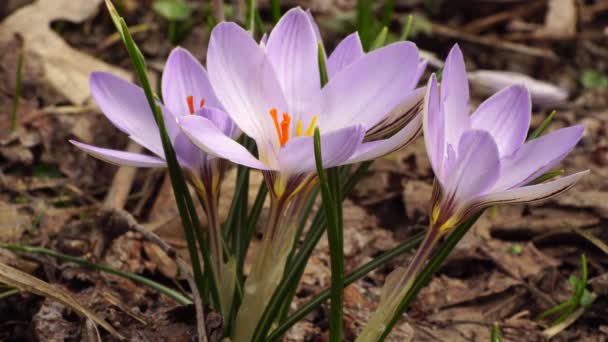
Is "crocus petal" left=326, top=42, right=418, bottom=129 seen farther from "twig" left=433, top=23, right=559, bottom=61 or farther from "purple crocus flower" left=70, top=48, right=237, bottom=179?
"twig" left=433, top=23, right=559, bottom=61

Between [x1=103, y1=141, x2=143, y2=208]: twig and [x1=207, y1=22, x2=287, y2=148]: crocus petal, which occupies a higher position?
[x1=207, y1=22, x2=287, y2=148]: crocus petal

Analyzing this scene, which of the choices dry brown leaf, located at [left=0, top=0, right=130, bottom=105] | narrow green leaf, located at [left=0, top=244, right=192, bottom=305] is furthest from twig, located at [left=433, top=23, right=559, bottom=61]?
narrow green leaf, located at [left=0, top=244, right=192, bottom=305]

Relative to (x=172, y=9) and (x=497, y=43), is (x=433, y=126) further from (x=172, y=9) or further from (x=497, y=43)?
(x=497, y=43)

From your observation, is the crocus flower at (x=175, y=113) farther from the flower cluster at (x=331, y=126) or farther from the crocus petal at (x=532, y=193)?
the crocus petal at (x=532, y=193)

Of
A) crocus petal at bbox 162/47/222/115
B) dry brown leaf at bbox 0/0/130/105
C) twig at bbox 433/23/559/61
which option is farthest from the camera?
twig at bbox 433/23/559/61

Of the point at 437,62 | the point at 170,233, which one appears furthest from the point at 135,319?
the point at 437,62
